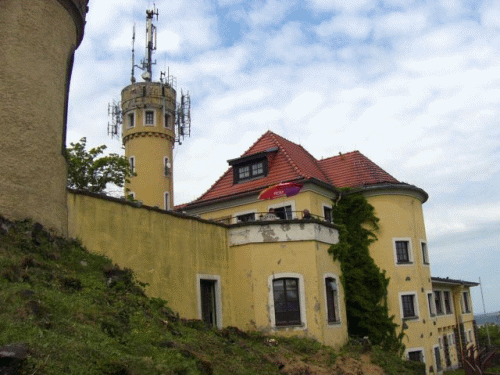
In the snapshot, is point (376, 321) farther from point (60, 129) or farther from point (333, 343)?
point (60, 129)

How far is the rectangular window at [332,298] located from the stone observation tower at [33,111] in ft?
33.3

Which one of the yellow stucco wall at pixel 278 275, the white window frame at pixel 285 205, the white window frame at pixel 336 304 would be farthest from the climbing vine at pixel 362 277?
the yellow stucco wall at pixel 278 275

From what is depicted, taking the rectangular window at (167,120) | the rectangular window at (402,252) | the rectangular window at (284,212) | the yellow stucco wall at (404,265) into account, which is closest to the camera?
the rectangular window at (284,212)

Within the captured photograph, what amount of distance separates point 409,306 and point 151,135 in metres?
24.7

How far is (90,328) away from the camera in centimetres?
909

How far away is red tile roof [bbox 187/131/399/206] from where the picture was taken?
26094 millimetres

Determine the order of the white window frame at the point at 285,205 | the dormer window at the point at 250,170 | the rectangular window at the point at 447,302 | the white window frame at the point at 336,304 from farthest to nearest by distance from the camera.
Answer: the rectangular window at the point at 447,302
the dormer window at the point at 250,170
the white window frame at the point at 285,205
the white window frame at the point at 336,304

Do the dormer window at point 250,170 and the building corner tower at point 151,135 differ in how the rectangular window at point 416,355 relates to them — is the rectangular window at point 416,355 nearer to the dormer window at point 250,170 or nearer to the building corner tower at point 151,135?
the dormer window at point 250,170

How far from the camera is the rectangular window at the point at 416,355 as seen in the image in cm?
2570

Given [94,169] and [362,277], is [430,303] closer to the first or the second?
[362,277]

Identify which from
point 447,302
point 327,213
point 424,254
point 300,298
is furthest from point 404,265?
point 447,302

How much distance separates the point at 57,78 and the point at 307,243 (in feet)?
32.7

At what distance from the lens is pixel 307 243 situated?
19.8 meters

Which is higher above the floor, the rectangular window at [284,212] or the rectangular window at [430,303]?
the rectangular window at [284,212]
